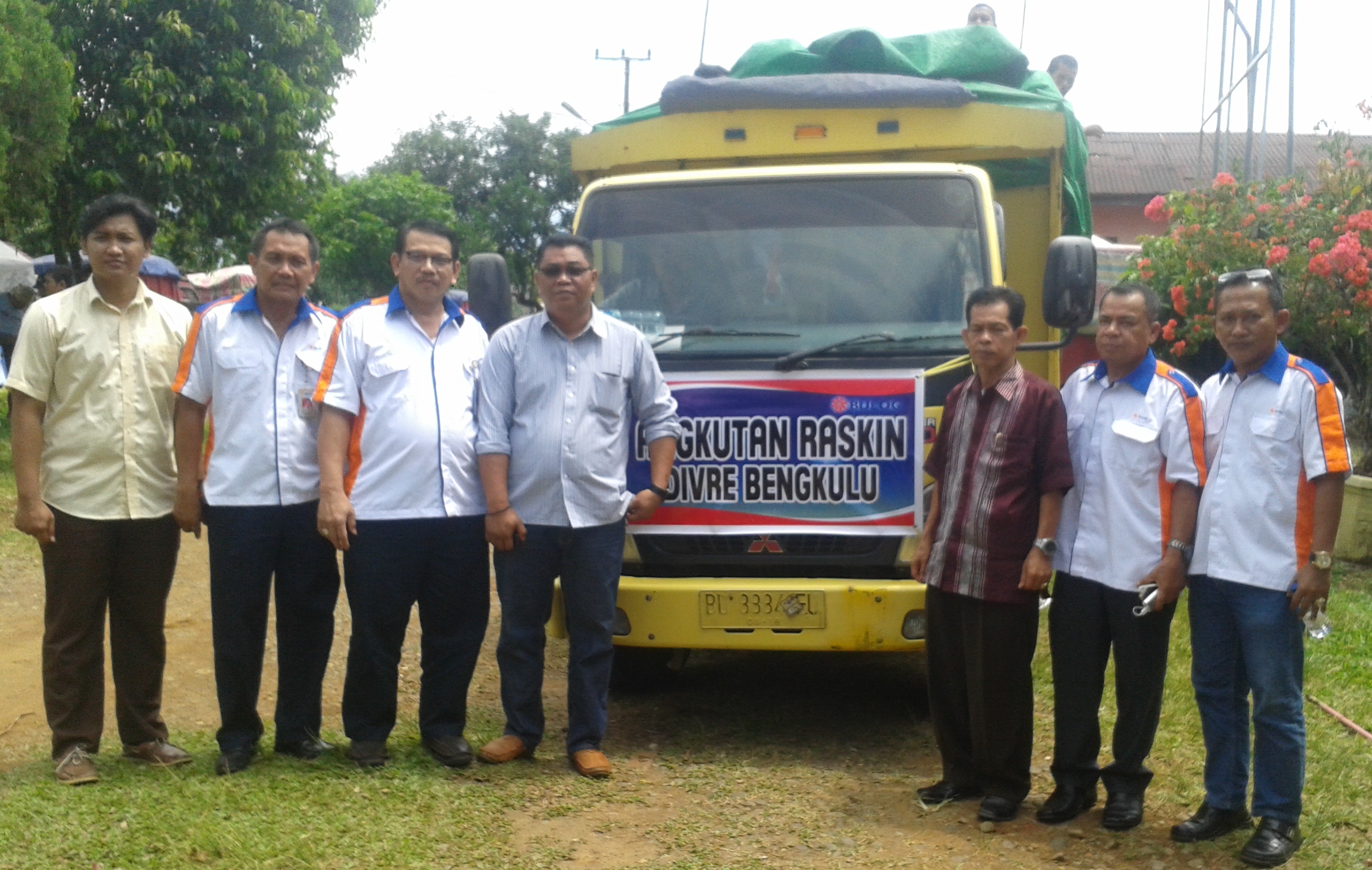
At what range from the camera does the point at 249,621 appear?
15.5ft

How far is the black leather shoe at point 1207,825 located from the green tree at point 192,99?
1461 cm

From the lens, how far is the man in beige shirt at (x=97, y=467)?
461cm

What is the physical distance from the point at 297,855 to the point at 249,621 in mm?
985

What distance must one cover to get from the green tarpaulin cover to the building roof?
22.4 m

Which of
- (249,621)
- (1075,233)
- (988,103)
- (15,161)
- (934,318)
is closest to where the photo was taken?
(249,621)

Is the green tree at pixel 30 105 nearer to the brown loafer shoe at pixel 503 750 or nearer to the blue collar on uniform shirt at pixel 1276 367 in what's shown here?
the brown loafer shoe at pixel 503 750

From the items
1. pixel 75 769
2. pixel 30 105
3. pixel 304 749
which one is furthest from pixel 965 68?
pixel 30 105

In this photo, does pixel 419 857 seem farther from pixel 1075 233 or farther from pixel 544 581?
pixel 1075 233

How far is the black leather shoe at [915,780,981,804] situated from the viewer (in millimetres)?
4629

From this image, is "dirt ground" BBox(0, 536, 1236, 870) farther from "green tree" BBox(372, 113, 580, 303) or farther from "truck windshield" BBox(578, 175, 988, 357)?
"green tree" BBox(372, 113, 580, 303)

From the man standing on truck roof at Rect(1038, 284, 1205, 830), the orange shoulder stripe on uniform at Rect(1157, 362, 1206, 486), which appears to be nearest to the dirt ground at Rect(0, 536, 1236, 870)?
the man standing on truck roof at Rect(1038, 284, 1205, 830)

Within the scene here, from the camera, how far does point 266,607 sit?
4.80 meters

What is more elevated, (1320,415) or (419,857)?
(1320,415)

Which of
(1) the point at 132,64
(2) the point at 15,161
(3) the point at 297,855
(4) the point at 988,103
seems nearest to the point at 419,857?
(3) the point at 297,855
